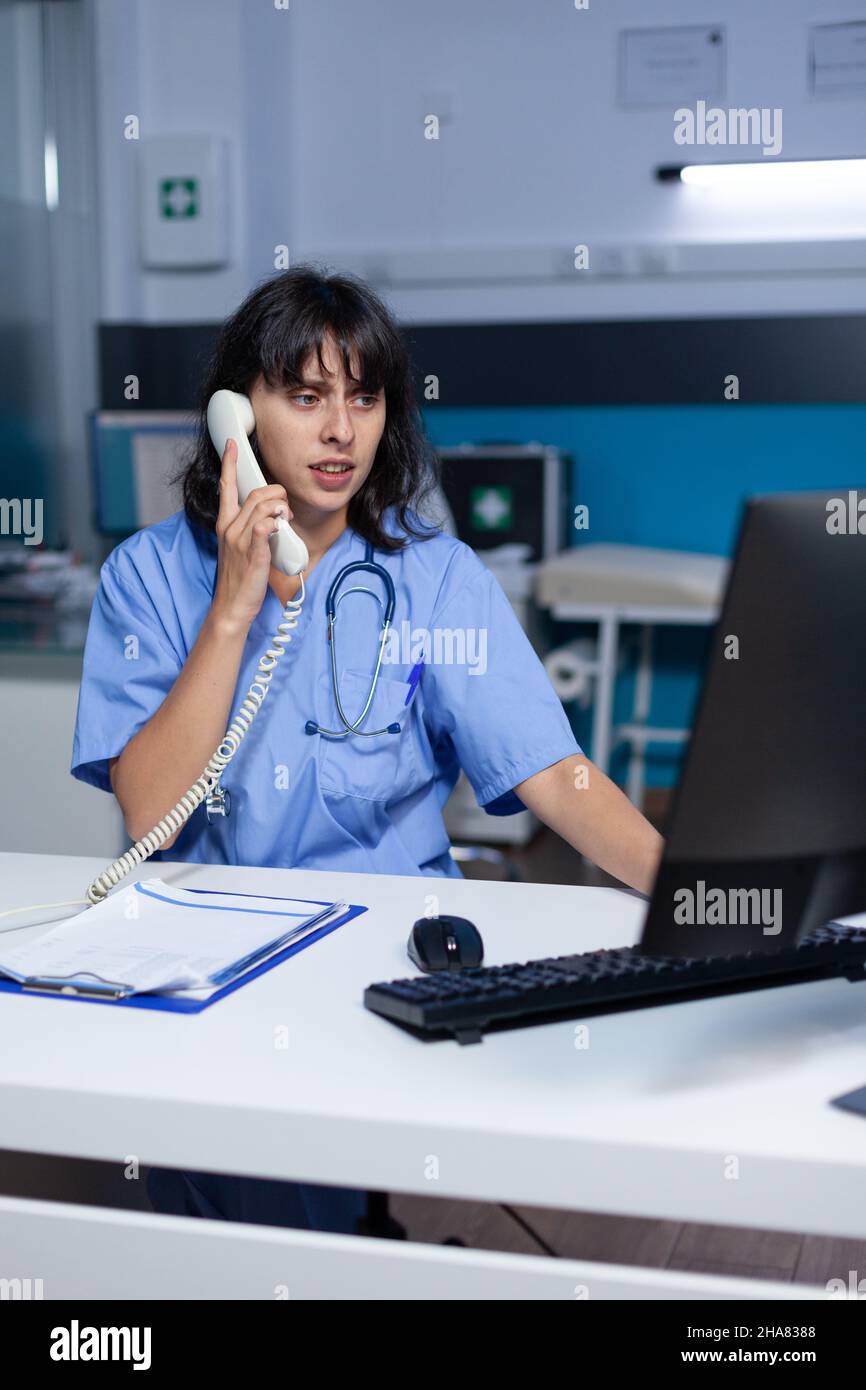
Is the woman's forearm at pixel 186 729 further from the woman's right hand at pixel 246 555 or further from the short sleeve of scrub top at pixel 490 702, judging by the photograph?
the short sleeve of scrub top at pixel 490 702

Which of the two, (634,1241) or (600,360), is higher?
(600,360)

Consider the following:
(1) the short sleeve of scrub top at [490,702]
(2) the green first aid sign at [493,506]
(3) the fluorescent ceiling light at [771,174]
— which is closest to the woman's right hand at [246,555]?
(1) the short sleeve of scrub top at [490,702]

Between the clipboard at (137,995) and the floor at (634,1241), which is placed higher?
the clipboard at (137,995)

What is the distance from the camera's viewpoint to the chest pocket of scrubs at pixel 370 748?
1424mm

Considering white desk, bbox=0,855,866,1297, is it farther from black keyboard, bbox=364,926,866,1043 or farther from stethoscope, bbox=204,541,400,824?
stethoscope, bbox=204,541,400,824

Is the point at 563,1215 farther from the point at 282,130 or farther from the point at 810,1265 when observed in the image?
the point at 282,130

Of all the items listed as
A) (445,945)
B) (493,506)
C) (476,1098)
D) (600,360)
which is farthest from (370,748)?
(600,360)

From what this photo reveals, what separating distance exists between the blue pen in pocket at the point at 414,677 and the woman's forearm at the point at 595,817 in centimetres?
15

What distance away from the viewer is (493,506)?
13.6 ft

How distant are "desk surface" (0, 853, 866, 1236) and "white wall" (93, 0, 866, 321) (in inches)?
145

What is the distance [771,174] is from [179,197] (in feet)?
6.01

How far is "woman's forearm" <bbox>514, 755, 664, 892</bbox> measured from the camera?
50.4 inches

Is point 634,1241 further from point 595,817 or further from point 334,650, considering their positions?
point 334,650
